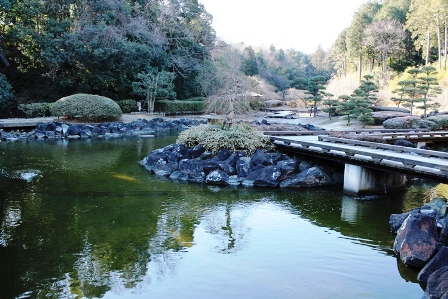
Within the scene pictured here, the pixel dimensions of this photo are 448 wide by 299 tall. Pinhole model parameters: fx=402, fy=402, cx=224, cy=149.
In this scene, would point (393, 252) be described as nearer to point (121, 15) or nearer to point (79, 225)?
point (79, 225)

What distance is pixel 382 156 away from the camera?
8.97 m

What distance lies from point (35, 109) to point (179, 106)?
1096cm

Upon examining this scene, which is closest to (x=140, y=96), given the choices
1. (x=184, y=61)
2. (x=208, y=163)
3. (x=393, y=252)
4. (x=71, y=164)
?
(x=184, y=61)

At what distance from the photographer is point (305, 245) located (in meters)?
6.68

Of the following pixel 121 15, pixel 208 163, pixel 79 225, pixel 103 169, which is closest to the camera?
pixel 79 225

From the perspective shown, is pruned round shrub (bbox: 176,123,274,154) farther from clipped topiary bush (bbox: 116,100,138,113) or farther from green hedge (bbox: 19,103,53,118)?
clipped topiary bush (bbox: 116,100,138,113)

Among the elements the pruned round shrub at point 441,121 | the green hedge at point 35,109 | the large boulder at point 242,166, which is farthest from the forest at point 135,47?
the pruned round shrub at point 441,121

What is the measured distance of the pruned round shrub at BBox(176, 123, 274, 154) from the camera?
40.1 ft

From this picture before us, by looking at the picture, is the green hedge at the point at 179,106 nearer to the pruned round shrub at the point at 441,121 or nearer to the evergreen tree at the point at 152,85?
the evergreen tree at the point at 152,85

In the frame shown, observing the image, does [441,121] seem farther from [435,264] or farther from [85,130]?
[85,130]

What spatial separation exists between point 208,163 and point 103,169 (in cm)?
343

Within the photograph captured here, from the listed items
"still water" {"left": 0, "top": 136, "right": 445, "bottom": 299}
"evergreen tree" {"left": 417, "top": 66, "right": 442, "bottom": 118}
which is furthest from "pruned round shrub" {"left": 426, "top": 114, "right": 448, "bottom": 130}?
"still water" {"left": 0, "top": 136, "right": 445, "bottom": 299}

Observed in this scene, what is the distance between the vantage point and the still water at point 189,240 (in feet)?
17.0

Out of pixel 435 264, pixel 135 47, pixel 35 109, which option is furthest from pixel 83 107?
pixel 435 264
